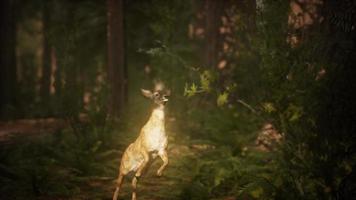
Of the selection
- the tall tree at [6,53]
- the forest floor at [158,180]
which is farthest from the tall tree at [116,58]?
the tall tree at [6,53]

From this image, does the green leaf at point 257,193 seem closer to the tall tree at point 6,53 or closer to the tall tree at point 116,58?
the tall tree at point 116,58

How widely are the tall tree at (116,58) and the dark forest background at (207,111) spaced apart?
0.03 m

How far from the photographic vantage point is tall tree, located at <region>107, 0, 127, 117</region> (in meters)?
13.5

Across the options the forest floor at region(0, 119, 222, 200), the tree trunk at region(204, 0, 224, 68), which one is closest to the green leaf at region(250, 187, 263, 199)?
the forest floor at region(0, 119, 222, 200)

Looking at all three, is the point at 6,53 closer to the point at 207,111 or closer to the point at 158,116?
the point at 207,111

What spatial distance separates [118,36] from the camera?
44.7 feet

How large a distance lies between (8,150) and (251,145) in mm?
5360

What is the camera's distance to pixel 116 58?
13.7 metres

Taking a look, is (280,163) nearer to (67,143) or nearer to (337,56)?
(337,56)

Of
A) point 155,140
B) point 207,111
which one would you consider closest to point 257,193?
point 155,140

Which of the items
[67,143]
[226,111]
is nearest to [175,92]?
[226,111]

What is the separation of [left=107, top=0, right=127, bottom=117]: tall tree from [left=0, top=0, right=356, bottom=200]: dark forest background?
27mm

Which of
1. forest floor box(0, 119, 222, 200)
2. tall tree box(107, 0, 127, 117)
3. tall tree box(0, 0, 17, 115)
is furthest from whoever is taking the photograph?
tall tree box(0, 0, 17, 115)

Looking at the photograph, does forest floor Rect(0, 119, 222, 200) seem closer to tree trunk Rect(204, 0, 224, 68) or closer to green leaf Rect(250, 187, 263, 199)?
green leaf Rect(250, 187, 263, 199)
